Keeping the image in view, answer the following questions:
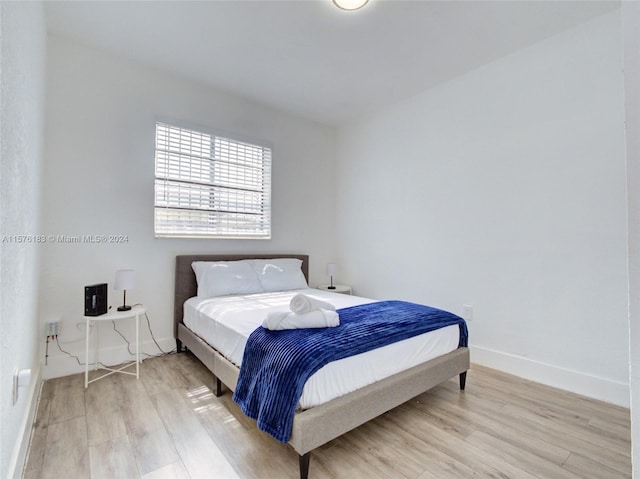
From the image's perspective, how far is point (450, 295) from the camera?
3.20 m

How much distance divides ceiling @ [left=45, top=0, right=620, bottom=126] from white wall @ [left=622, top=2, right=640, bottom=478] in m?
1.96

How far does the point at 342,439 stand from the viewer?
5.86 ft

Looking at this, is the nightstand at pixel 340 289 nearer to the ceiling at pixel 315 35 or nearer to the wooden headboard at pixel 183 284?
the wooden headboard at pixel 183 284

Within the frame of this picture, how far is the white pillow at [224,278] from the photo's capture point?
9.88 feet

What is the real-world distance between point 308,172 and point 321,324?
287cm

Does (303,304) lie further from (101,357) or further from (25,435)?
(101,357)

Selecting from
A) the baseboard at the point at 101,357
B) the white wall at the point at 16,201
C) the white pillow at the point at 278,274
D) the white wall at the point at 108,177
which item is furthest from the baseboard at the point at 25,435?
the white pillow at the point at 278,274

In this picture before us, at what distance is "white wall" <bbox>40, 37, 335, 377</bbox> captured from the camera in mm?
2562

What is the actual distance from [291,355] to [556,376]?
234cm

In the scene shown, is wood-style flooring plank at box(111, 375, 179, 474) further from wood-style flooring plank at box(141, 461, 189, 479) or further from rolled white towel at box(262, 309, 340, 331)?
rolled white towel at box(262, 309, 340, 331)

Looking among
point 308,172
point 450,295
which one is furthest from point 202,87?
point 450,295

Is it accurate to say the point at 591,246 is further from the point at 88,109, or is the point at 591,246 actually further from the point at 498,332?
the point at 88,109

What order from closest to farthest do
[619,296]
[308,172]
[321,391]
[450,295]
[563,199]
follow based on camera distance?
1. [321,391]
2. [619,296]
3. [563,199]
4. [450,295]
5. [308,172]

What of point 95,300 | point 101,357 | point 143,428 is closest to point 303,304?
point 143,428
